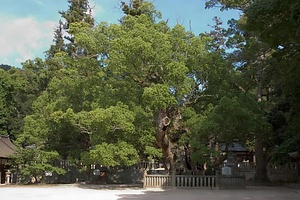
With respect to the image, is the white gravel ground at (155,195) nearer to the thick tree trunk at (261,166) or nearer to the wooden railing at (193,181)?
the wooden railing at (193,181)

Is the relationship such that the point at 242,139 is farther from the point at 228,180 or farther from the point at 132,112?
the point at 132,112

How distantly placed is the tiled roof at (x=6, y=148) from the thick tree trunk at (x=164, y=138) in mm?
10900

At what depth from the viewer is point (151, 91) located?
1606cm

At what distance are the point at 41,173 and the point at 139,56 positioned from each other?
1065 cm

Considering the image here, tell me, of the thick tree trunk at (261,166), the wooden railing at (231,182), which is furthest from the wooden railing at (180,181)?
the thick tree trunk at (261,166)

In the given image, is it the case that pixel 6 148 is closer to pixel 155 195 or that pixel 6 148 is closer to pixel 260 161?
pixel 155 195

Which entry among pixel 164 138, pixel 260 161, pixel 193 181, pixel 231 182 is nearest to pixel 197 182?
pixel 193 181

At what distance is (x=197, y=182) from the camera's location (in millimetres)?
17547

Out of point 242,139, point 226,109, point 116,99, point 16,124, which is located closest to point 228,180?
point 242,139

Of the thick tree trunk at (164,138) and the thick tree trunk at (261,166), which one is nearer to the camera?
the thick tree trunk at (164,138)

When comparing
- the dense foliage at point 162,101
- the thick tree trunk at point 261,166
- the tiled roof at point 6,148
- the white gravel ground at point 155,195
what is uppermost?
the dense foliage at point 162,101

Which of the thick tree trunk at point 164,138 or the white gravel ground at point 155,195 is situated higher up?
the thick tree trunk at point 164,138

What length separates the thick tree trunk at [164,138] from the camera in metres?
18.2

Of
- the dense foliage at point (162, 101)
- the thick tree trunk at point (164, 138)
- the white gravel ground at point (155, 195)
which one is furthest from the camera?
the thick tree trunk at point (164, 138)
